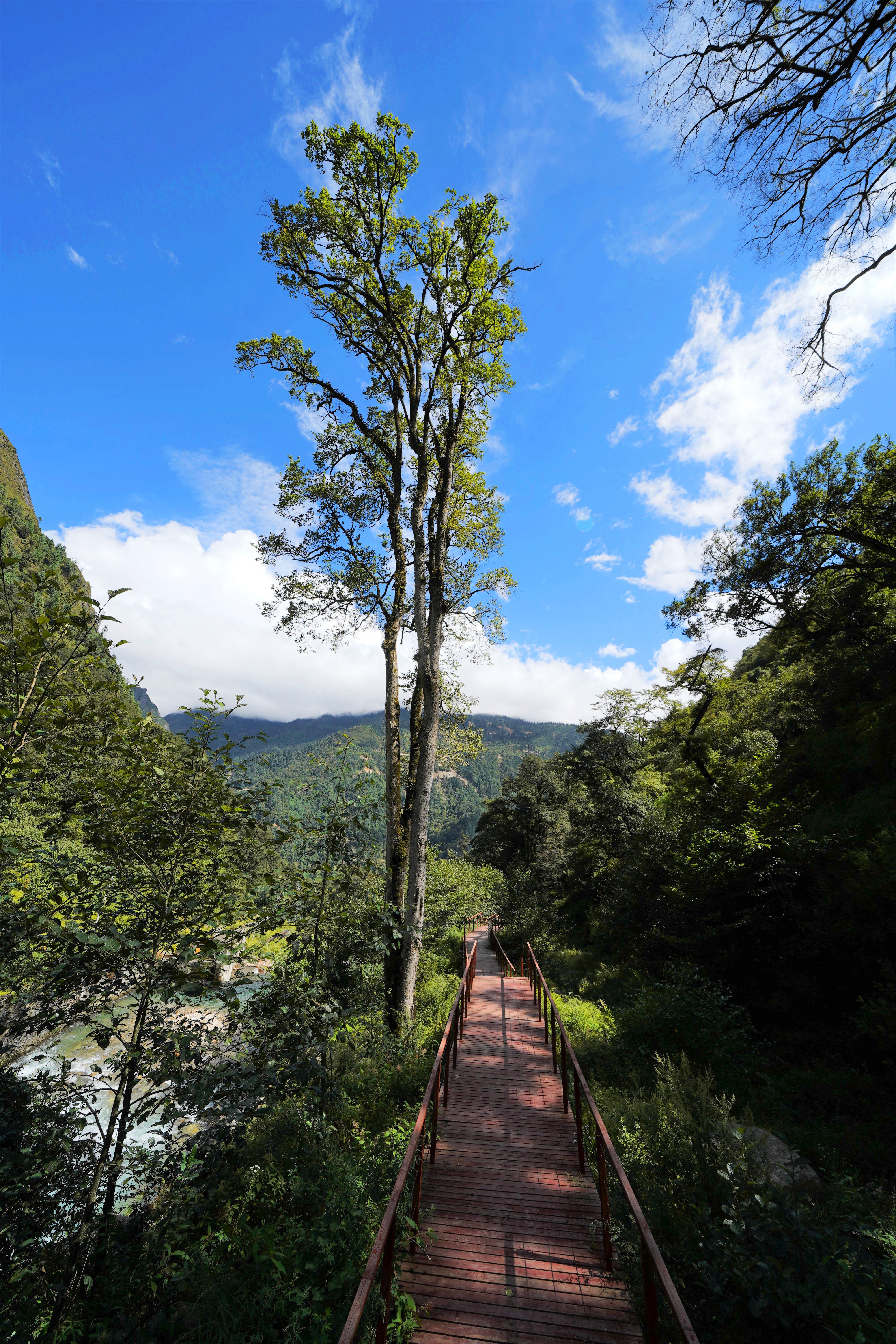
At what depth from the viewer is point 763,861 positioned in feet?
33.2

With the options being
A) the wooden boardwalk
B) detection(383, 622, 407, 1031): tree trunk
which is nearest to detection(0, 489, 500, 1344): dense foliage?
the wooden boardwalk

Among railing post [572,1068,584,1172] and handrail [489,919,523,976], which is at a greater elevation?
railing post [572,1068,584,1172]

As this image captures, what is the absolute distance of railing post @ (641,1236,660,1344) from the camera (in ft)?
11.1

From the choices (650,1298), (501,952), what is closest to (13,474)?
(501,952)

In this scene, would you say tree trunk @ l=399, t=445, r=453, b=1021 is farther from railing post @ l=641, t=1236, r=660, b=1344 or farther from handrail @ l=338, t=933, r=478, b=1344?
railing post @ l=641, t=1236, r=660, b=1344

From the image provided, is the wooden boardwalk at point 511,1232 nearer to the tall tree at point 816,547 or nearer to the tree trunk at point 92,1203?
the tree trunk at point 92,1203

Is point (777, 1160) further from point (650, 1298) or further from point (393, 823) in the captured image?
point (393, 823)

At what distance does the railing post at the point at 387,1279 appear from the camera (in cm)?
323

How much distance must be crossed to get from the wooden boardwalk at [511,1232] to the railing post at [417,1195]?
0.24 feet

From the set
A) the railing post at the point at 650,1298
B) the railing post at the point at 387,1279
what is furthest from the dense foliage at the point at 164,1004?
the railing post at the point at 650,1298

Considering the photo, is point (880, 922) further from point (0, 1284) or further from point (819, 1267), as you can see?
point (0, 1284)

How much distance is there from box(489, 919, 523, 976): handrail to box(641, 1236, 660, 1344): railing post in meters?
11.6

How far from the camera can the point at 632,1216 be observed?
4.31 m

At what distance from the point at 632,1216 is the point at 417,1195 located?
1.78 meters
